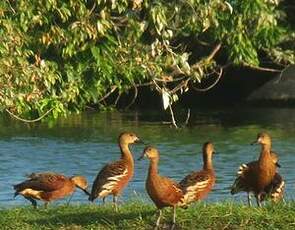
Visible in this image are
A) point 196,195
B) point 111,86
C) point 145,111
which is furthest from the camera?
Result: point 145,111

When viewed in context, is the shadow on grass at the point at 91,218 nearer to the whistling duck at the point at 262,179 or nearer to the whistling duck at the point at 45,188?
the whistling duck at the point at 45,188

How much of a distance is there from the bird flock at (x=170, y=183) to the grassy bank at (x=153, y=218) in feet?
0.61

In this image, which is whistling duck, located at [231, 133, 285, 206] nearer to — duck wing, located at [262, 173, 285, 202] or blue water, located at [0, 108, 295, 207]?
duck wing, located at [262, 173, 285, 202]

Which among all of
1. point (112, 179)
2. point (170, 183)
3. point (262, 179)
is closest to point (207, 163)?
point (262, 179)

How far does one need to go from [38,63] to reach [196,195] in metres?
2.45

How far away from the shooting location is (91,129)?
4000cm

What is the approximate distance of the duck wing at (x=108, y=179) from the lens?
14023 mm

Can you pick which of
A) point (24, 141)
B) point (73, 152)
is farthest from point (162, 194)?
point (24, 141)

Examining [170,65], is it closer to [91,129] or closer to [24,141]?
[24,141]

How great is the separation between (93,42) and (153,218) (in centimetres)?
267

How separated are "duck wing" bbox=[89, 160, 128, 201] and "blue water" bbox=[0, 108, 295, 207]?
15.6 feet

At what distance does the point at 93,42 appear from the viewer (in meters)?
13.2

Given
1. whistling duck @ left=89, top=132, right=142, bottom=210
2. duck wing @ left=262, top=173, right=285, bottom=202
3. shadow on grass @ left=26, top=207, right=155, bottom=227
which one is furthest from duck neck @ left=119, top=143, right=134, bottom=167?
shadow on grass @ left=26, top=207, right=155, bottom=227

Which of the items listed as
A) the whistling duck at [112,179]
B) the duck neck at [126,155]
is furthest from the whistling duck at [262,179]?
Result: the duck neck at [126,155]
